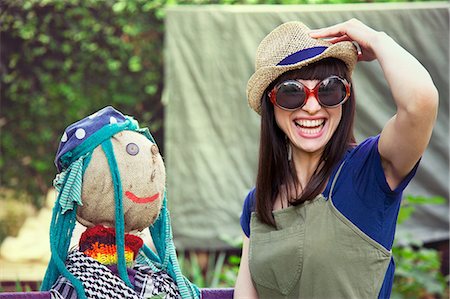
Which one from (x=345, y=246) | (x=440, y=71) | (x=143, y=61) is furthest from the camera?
(x=143, y=61)

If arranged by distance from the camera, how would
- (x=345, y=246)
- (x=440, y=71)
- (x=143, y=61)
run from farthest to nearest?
1. (x=143, y=61)
2. (x=440, y=71)
3. (x=345, y=246)

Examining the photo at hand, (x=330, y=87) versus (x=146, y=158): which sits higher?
(x=330, y=87)

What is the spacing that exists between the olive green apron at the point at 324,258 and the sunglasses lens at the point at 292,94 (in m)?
0.28

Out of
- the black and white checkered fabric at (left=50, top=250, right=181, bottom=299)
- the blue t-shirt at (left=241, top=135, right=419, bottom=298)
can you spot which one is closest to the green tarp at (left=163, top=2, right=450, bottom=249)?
the black and white checkered fabric at (left=50, top=250, right=181, bottom=299)

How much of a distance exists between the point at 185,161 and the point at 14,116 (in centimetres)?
214

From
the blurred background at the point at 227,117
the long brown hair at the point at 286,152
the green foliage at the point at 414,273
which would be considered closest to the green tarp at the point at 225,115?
the blurred background at the point at 227,117

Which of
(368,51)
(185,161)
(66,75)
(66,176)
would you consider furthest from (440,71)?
(66,176)

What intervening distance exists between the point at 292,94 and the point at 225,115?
12.8ft

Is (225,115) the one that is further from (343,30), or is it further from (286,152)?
(343,30)

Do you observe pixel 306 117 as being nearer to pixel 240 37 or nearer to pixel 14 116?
pixel 240 37

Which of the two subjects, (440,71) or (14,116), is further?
(14,116)

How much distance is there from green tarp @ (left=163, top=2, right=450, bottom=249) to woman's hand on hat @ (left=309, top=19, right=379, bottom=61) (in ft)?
12.1

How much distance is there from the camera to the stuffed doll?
2.81 m

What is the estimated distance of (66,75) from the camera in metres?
7.90
